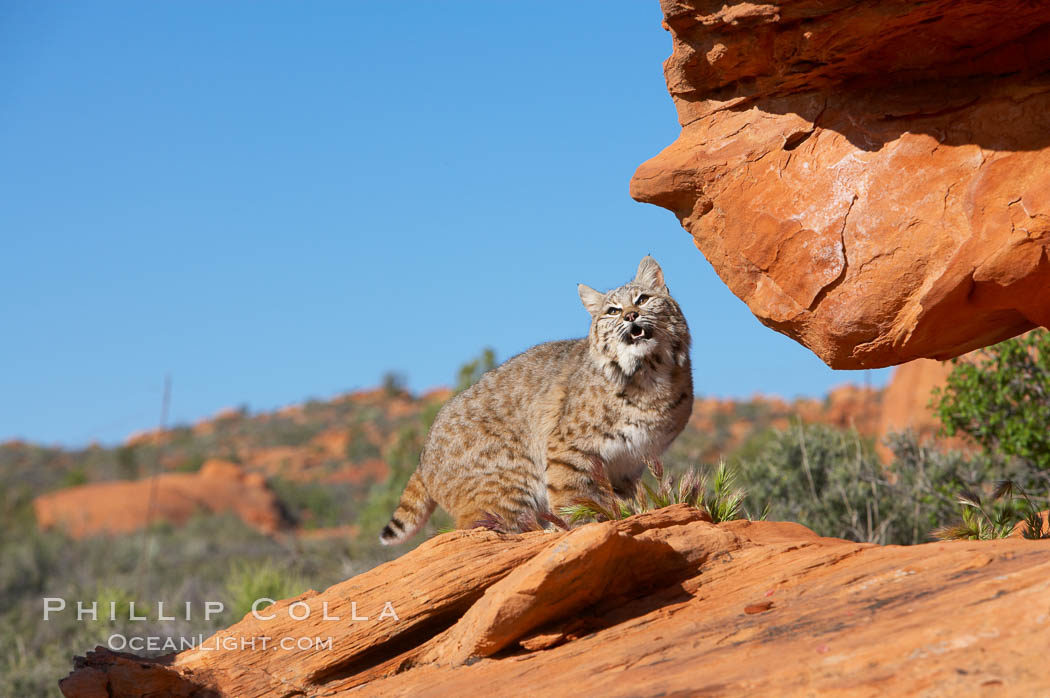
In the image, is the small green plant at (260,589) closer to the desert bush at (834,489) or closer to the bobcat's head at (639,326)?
the desert bush at (834,489)

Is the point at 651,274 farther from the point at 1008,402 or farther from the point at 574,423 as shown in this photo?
the point at 1008,402

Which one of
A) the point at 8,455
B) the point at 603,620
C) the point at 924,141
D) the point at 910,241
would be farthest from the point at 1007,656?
the point at 8,455

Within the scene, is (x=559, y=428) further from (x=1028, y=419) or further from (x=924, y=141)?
(x=1028, y=419)

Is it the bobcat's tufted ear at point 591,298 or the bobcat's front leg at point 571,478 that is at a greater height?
the bobcat's tufted ear at point 591,298

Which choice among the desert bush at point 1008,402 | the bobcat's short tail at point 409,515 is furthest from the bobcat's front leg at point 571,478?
the desert bush at point 1008,402

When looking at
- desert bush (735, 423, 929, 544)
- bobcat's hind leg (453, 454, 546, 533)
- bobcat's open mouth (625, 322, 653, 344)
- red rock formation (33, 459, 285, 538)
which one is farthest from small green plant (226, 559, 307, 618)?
red rock formation (33, 459, 285, 538)

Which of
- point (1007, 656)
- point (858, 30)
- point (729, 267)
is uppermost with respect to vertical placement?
point (858, 30)

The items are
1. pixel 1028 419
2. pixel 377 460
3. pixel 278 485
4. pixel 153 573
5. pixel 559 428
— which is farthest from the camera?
pixel 377 460

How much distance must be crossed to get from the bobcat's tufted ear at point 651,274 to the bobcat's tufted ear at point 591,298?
0.36m

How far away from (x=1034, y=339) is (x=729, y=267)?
610 cm

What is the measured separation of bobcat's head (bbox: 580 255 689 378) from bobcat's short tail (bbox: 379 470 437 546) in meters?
2.13

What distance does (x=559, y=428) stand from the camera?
838 centimetres

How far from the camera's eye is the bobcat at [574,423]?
8.19m

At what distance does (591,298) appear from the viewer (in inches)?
339
